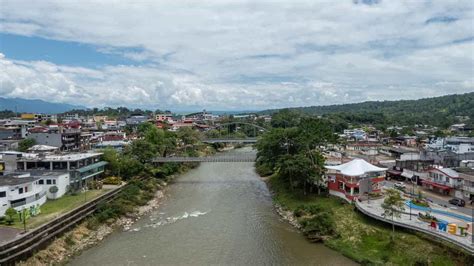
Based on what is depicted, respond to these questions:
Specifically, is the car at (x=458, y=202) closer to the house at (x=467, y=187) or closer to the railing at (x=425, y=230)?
the house at (x=467, y=187)

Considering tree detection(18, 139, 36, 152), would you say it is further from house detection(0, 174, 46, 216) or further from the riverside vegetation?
the riverside vegetation

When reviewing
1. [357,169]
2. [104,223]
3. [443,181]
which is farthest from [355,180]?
[104,223]

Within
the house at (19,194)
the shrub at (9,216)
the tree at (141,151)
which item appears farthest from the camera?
the tree at (141,151)

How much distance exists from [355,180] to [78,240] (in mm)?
19814

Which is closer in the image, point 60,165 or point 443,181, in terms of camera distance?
point 443,181

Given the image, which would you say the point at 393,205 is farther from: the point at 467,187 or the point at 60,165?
the point at 60,165

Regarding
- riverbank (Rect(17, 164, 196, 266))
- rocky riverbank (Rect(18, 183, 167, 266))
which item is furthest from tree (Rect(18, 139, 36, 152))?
rocky riverbank (Rect(18, 183, 167, 266))

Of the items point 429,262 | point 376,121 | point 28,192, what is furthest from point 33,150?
point 376,121

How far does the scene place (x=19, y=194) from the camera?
23922mm

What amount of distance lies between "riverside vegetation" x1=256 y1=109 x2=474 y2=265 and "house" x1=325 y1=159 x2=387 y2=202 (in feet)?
3.03

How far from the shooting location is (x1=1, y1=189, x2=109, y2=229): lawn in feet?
73.1

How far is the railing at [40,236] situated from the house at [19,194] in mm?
2332

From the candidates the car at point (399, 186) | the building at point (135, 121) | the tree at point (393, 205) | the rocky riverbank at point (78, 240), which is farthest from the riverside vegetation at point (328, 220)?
the building at point (135, 121)

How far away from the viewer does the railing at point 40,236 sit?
18328 mm
